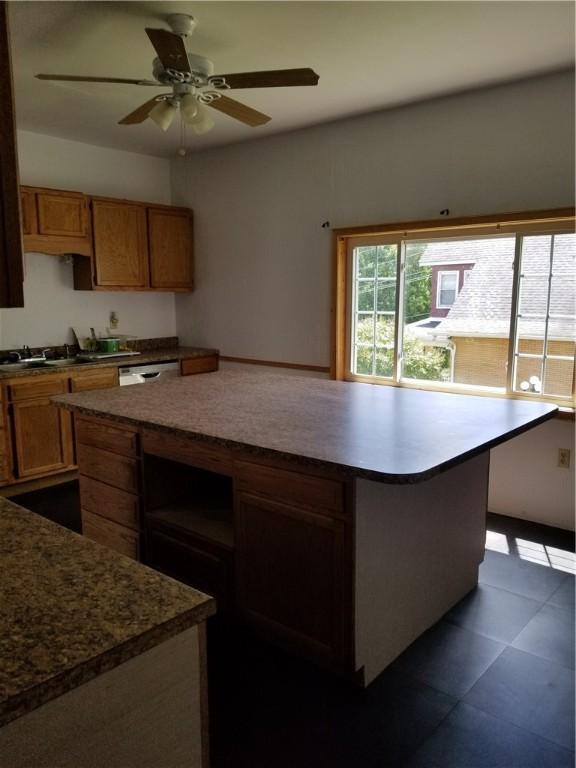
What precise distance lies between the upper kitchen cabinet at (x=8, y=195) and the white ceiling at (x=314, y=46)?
1881mm

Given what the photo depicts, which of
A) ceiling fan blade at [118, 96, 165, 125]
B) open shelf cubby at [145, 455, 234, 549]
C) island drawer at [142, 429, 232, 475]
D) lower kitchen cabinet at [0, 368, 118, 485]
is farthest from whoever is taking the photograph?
lower kitchen cabinet at [0, 368, 118, 485]

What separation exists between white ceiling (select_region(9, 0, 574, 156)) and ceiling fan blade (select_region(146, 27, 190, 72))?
0.98ft

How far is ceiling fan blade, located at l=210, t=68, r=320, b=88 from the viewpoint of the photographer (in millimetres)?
2279

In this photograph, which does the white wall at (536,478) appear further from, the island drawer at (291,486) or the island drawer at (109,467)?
the island drawer at (109,467)

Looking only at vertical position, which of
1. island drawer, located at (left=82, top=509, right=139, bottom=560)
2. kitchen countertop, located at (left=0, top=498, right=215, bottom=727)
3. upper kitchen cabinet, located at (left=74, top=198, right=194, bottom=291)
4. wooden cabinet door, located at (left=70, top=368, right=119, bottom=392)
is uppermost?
upper kitchen cabinet, located at (left=74, top=198, right=194, bottom=291)

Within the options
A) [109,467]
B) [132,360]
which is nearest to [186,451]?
[109,467]

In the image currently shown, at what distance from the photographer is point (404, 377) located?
4.10 meters

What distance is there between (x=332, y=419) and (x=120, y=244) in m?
3.11

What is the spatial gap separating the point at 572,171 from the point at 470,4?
1.19 metres

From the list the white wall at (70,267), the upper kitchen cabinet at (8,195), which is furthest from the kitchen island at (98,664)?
the white wall at (70,267)

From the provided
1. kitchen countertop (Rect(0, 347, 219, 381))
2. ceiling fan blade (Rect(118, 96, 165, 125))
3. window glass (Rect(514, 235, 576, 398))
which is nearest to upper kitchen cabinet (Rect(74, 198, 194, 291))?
kitchen countertop (Rect(0, 347, 219, 381))

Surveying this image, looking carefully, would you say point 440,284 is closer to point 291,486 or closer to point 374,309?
point 374,309

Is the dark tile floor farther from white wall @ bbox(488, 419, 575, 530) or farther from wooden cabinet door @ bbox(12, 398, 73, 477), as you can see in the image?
wooden cabinet door @ bbox(12, 398, 73, 477)

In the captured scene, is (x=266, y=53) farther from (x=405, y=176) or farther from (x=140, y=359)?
(x=140, y=359)
